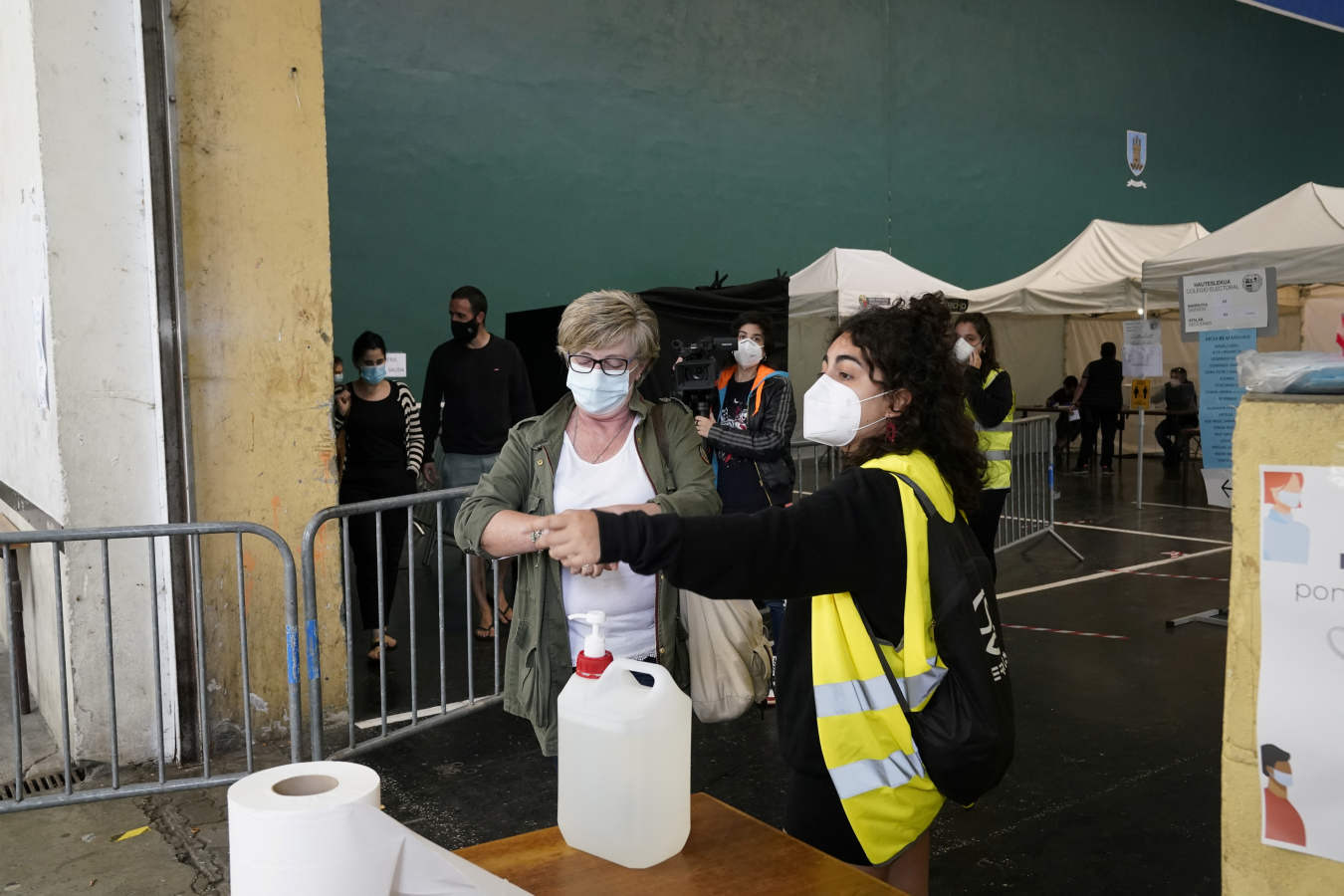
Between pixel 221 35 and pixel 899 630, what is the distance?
3.83 m

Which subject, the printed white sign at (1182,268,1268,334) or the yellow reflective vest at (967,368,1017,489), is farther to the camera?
the printed white sign at (1182,268,1268,334)

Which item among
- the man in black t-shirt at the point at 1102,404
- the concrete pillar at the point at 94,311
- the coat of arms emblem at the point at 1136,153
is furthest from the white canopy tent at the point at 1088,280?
the concrete pillar at the point at 94,311

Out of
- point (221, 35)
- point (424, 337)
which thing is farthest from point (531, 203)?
point (221, 35)

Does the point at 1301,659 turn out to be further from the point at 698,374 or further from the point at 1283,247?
the point at 1283,247

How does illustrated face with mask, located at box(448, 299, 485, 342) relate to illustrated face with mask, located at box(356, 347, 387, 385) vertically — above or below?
above

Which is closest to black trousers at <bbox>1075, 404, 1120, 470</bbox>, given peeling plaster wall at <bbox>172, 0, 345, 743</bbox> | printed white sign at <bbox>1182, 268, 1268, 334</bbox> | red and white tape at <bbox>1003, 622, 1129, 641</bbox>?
printed white sign at <bbox>1182, 268, 1268, 334</bbox>

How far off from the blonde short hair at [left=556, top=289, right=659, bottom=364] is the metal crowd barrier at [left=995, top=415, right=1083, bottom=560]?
711 cm

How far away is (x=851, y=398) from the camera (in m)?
2.09

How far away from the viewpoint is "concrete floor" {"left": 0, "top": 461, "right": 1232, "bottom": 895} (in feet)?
11.4

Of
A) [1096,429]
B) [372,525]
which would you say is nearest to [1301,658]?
[372,525]

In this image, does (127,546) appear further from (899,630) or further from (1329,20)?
(1329,20)

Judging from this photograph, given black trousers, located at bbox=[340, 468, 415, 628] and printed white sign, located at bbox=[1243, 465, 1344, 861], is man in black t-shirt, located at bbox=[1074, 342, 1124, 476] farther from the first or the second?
printed white sign, located at bbox=[1243, 465, 1344, 861]

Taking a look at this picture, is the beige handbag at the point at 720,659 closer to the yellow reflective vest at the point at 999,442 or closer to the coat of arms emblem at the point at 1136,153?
the yellow reflective vest at the point at 999,442

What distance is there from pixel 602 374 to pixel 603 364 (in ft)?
0.09
